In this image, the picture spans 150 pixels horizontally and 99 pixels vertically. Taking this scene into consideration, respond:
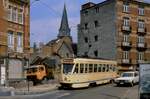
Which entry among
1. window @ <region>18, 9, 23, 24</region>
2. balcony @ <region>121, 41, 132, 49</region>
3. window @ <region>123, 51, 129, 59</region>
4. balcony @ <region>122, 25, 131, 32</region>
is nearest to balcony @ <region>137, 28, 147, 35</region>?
balcony @ <region>122, 25, 131, 32</region>

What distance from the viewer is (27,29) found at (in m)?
53.5

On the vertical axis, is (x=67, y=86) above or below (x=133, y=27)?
below

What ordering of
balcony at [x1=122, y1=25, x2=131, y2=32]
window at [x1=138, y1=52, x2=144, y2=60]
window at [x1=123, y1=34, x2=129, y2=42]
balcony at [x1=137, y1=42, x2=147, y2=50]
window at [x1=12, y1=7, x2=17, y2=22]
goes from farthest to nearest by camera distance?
window at [x1=138, y1=52, x2=144, y2=60]
balcony at [x1=137, y1=42, x2=147, y2=50]
window at [x1=123, y1=34, x2=129, y2=42]
balcony at [x1=122, y1=25, x2=131, y2=32]
window at [x1=12, y1=7, x2=17, y2=22]

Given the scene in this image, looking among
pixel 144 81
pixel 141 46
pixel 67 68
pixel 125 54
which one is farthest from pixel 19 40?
pixel 141 46

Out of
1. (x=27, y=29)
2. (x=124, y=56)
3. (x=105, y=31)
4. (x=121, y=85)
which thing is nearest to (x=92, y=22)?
(x=105, y=31)

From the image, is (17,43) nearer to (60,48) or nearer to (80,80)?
(80,80)

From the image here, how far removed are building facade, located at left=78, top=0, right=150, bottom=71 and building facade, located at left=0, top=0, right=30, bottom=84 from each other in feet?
85.3

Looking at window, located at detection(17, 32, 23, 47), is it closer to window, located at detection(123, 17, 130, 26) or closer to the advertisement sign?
the advertisement sign

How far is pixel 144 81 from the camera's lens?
25641mm

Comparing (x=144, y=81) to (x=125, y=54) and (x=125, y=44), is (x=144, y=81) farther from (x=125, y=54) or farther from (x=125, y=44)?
(x=125, y=54)

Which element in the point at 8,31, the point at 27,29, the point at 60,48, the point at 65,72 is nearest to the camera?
the point at 65,72

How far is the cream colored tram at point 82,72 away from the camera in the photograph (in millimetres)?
41050

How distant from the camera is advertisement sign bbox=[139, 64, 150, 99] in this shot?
25.4 metres

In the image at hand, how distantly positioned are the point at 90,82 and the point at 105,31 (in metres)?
34.5
